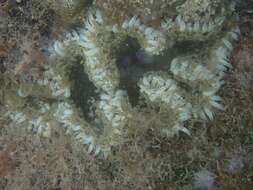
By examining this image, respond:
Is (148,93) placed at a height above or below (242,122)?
above

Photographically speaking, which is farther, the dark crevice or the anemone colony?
the dark crevice

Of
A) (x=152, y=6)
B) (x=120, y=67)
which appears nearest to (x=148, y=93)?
(x=120, y=67)

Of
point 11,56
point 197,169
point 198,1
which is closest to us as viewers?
point 198,1

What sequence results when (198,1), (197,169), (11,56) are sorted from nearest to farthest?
(198,1)
(197,169)
(11,56)

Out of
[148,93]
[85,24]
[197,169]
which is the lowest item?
[197,169]

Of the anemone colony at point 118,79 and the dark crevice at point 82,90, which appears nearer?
the anemone colony at point 118,79

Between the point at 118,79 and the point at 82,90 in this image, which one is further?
the point at 82,90

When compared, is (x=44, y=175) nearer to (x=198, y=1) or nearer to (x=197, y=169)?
(x=197, y=169)

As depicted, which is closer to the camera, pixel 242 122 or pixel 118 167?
pixel 242 122
